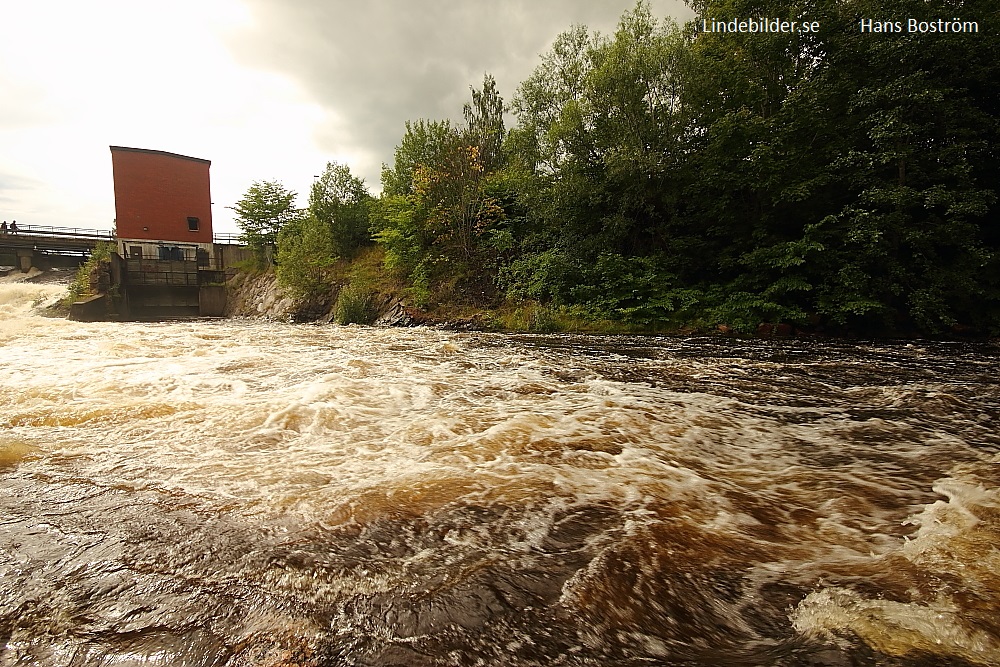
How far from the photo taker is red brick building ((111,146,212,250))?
116 feet

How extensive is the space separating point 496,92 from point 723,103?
13.5 metres

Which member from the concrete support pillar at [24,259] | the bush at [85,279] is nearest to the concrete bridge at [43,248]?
the concrete support pillar at [24,259]

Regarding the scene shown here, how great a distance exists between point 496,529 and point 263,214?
37.9 m

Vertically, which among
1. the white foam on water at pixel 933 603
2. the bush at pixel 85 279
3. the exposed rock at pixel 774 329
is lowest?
the white foam on water at pixel 933 603

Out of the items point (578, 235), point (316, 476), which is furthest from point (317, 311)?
point (316, 476)

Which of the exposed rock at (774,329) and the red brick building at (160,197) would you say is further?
the red brick building at (160,197)

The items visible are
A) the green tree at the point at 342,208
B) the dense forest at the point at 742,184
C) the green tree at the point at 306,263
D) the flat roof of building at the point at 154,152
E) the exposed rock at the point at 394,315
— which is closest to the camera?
the dense forest at the point at 742,184

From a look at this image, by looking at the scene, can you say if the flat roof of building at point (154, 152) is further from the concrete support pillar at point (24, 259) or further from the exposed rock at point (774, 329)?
the exposed rock at point (774, 329)

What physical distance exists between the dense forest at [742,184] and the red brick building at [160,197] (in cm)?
2755

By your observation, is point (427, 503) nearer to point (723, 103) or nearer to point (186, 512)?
point (186, 512)

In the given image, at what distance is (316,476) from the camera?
9.54ft

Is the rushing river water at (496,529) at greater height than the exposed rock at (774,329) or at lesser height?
lesser

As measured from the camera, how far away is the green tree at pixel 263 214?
33062mm

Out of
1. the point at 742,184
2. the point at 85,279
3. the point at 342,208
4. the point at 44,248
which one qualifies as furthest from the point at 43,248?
the point at 742,184
